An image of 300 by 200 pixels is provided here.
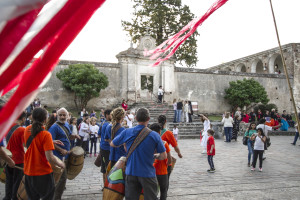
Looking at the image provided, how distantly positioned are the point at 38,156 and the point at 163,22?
90.4 ft

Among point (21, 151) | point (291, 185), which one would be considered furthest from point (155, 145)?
point (291, 185)

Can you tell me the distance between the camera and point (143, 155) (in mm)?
3443

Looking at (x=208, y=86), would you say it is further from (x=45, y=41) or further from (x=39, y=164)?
(x=45, y=41)

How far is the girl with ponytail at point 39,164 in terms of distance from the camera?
3.54 m

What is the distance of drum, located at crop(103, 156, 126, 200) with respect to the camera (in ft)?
11.5

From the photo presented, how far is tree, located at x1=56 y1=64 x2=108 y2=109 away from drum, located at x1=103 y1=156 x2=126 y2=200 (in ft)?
52.8

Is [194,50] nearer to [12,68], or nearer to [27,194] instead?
[27,194]

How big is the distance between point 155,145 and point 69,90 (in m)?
18.5

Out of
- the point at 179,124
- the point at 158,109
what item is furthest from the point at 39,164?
the point at 158,109

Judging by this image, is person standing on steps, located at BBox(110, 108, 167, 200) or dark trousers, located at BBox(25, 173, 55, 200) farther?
dark trousers, located at BBox(25, 173, 55, 200)

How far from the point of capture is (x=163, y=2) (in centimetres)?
2967

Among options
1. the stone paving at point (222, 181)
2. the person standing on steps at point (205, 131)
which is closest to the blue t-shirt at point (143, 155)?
the stone paving at point (222, 181)

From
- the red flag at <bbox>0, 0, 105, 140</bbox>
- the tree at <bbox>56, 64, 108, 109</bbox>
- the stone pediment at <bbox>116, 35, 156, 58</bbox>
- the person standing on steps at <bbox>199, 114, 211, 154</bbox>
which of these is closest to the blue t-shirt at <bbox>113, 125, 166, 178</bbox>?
the red flag at <bbox>0, 0, 105, 140</bbox>

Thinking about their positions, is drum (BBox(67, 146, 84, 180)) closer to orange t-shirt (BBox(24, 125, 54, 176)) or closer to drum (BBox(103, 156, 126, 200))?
orange t-shirt (BBox(24, 125, 54, 176))
